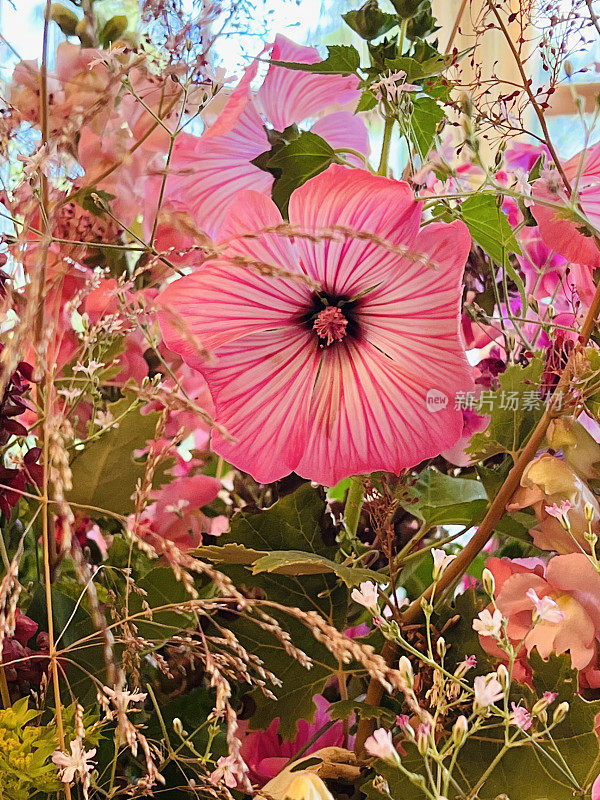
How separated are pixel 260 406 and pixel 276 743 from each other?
0.58ft

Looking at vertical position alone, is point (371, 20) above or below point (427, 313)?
above

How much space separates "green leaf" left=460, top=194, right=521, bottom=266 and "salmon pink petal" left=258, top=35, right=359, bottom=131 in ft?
0.29

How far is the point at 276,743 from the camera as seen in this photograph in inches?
16.1

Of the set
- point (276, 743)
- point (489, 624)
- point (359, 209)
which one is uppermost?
point (359, 209)

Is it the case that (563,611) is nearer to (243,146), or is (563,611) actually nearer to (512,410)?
(512,410)

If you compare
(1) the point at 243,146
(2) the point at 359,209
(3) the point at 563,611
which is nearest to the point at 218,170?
(1) the point at 243,146

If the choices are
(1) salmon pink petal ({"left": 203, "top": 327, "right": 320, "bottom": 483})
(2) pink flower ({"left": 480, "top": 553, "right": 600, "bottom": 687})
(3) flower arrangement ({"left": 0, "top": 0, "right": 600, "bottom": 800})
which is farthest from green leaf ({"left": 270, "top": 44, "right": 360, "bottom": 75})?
(2) pink flower ({"left": 480, "top": 553, "right": 600, "bottom": 687})

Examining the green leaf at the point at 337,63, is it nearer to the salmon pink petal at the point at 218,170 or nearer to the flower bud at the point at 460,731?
the salmon pink petal at the point at 218,170

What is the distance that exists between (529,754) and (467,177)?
0.28 metres

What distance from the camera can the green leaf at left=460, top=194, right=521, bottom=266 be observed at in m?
0.37

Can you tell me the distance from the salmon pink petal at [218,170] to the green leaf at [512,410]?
0.51ft

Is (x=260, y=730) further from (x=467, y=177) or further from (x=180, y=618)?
(x=467, y=177)

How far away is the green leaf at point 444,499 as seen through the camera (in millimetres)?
357

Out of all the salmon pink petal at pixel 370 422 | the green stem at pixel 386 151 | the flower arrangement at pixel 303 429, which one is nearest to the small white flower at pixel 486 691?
the flower arrangement at pixel 303 429
